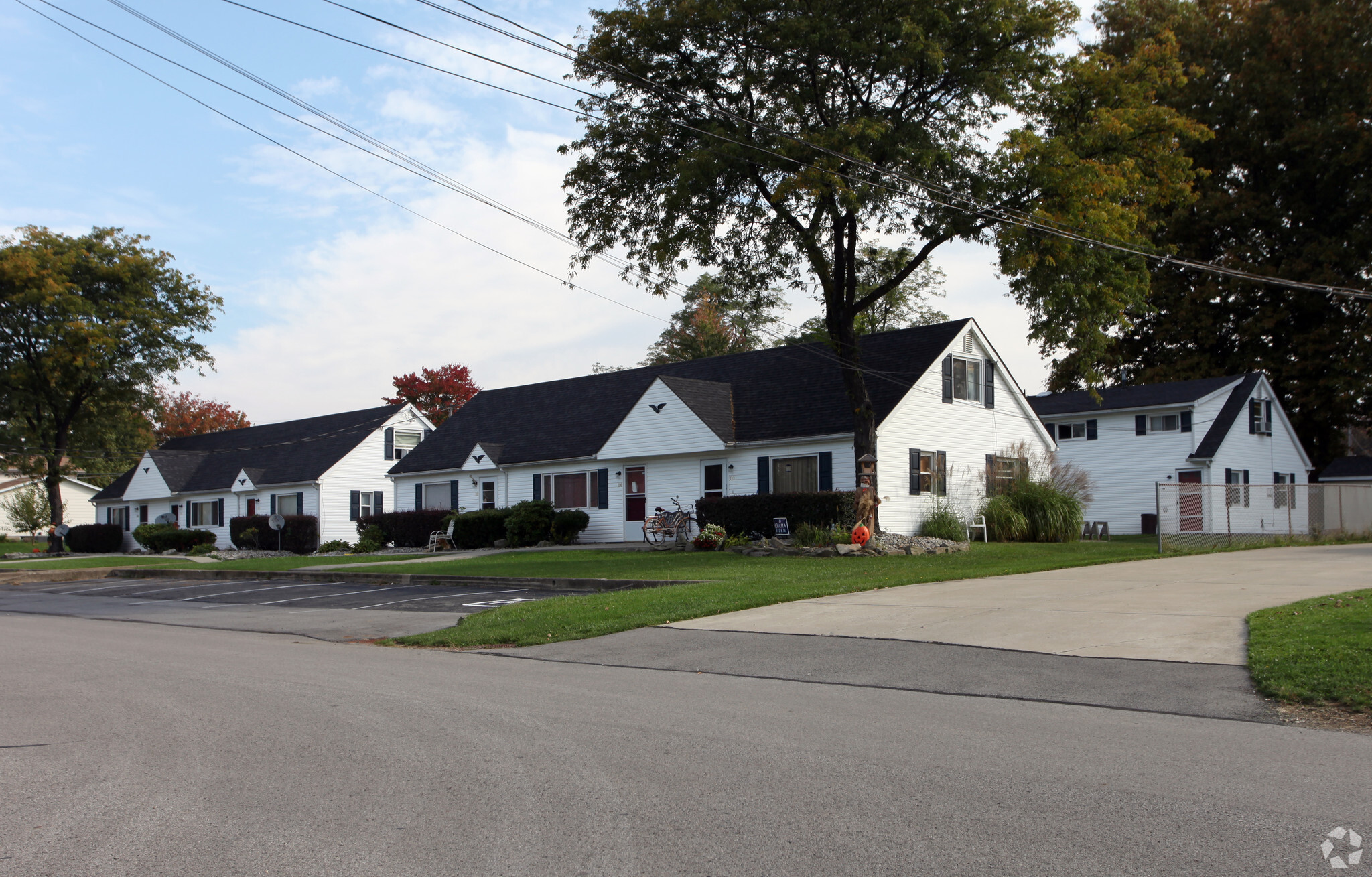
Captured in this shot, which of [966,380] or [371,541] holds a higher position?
[966,380]

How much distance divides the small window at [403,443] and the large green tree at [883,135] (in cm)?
2298

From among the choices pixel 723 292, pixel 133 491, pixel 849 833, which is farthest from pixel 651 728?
pixel 133 491

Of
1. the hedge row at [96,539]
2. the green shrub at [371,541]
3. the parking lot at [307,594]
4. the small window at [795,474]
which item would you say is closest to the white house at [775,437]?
the small window at [795,474]

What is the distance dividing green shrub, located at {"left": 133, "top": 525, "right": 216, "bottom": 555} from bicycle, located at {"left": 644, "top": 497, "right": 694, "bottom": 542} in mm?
24217

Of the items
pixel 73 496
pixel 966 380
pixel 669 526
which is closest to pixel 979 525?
pixel 966 380

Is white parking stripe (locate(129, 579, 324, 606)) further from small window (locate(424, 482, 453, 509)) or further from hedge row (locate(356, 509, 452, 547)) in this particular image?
small window (locate(424, 482, 453, 509))

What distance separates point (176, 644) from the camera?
44.1 feet

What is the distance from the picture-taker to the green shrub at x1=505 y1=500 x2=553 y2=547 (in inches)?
1350

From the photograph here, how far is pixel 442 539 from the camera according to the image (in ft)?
118

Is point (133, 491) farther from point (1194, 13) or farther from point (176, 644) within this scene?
point (1194, 13)

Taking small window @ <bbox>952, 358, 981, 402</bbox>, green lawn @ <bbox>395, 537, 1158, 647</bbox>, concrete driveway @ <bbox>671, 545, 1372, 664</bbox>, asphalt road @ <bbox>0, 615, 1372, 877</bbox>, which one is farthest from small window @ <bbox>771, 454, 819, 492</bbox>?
asphalt road @ <bbox>0, 615, 1372, 877</bbox>

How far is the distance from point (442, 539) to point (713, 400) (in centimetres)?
1082

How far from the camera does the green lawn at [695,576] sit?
14.0 metres

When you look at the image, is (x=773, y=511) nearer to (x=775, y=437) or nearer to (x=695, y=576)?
(x=775, y=437)
